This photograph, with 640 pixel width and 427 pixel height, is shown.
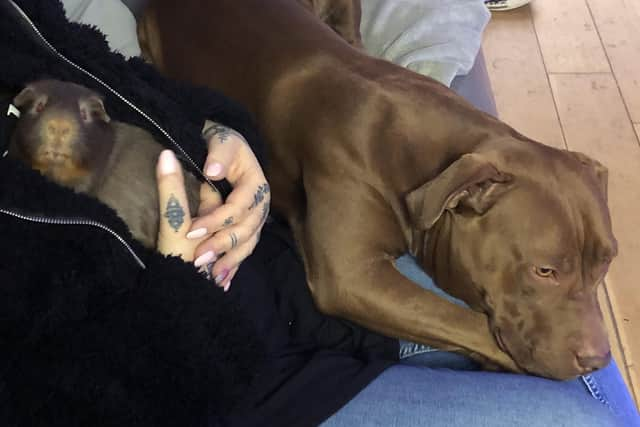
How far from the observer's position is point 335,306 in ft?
5.01

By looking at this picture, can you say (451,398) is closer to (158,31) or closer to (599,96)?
(158,31)

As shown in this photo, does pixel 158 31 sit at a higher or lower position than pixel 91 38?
lower

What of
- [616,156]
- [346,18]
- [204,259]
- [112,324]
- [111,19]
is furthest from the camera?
[616,156]

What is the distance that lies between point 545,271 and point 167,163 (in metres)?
0.68

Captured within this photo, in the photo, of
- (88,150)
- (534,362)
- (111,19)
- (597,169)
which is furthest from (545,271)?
(111,19)

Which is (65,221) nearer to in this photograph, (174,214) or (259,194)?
(174,214)

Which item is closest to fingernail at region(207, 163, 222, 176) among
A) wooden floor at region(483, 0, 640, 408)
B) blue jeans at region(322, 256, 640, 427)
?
→ blue jeans at region(322, 256, 640, 427)

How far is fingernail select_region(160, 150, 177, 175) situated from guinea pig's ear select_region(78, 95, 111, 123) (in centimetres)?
12

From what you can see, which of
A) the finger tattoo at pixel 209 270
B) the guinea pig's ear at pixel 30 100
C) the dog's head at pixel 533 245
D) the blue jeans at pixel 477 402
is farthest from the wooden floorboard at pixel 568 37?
Result: the guinea pig's ear at pixel 30 100

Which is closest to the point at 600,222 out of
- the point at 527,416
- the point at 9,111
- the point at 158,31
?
the point at 527,416

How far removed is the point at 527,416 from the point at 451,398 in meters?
0.12

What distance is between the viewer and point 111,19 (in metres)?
1.81

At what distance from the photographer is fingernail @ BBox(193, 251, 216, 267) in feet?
4.26

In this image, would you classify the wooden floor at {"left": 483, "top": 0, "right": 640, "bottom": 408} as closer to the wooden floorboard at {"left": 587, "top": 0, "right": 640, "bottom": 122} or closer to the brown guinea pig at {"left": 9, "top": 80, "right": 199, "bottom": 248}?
the wooden floorboard at {"left": 587, "top": 0, "right": 640, "bottom": 122}
